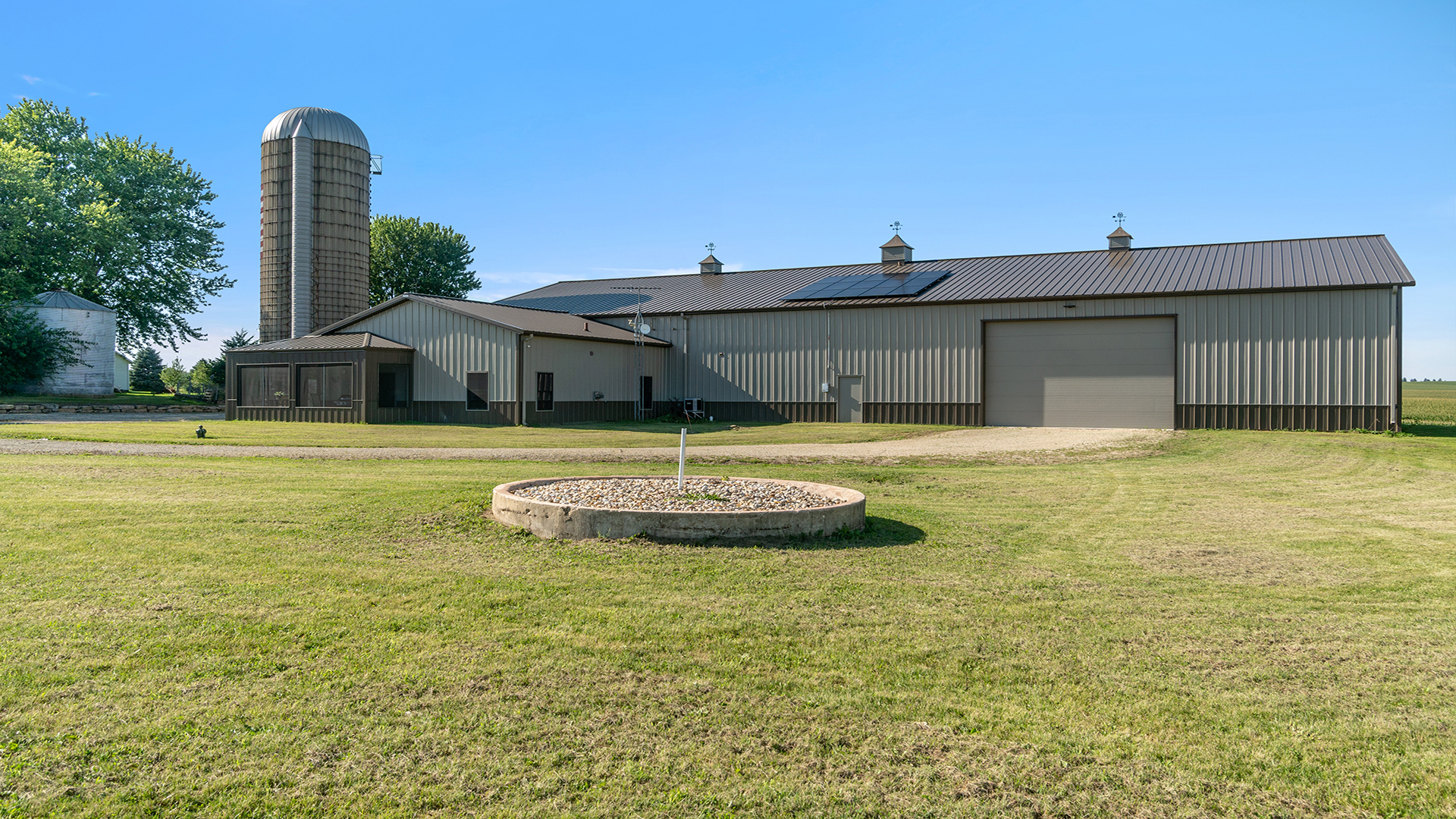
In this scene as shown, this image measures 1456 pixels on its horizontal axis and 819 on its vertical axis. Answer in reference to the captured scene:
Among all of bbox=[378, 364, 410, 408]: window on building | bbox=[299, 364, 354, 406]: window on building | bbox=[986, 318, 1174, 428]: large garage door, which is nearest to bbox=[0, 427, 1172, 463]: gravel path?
bbox=[986, 318, 1174, 428]: large garage door

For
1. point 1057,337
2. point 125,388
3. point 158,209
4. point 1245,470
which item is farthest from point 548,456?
point 125,388

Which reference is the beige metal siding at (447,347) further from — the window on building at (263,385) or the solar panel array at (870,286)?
the solar panel array at (870,286)

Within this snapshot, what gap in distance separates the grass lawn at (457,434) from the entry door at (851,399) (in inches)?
61.1

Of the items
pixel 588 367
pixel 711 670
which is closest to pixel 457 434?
pixel 588 367

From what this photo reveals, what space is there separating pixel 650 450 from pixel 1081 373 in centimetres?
1608

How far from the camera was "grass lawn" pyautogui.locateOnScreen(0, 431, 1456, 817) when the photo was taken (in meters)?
3.40

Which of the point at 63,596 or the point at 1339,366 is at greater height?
the point at 1339,366

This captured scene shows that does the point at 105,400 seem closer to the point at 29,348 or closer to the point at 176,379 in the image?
the point at 29,348

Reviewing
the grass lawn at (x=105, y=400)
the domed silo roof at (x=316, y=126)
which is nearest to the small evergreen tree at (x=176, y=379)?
the grass lawn at (x=105, y=400)

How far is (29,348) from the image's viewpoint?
3816 centimetres

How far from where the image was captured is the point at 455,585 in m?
6.34

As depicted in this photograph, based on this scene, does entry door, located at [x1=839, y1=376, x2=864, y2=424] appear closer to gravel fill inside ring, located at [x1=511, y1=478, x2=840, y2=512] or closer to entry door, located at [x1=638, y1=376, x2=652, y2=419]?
entry door, located at [x1=638, y1=376, x2=652, y2=419]

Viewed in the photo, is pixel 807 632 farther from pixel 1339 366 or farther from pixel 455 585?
pixel 1339 366

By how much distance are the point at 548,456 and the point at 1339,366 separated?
22.2 meters
